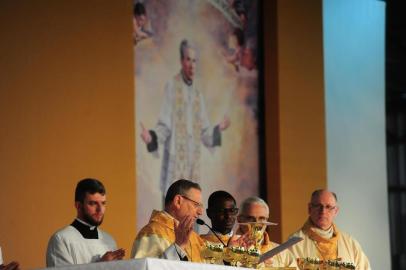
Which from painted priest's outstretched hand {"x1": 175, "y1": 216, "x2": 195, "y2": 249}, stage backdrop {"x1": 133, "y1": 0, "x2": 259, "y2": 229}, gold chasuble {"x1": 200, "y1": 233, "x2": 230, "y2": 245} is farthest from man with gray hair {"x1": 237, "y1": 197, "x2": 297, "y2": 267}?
stage backdrop {"x1": 133, "y1": 0, "x2": 259, "y2": 229}

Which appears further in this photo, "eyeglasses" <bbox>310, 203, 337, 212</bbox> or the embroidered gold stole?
the embroidered gold stole

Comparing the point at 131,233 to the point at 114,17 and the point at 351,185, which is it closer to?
the point at 114,17

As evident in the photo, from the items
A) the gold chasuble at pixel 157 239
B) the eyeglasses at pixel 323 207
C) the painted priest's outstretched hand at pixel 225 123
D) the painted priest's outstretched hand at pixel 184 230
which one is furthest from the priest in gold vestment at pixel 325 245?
the painted priest's outstretched hand at pixel 184 230

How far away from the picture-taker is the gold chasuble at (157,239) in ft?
19.8

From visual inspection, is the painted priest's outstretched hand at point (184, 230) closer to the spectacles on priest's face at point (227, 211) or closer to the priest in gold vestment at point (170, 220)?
the priest in gold vestment at point (170, 220)

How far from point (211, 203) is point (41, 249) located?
1.63 meters

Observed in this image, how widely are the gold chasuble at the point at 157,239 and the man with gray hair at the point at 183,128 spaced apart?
3.05 metres

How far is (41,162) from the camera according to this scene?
7.96m

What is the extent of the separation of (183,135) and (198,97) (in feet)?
1.42

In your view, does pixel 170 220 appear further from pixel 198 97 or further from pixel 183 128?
Result: pixel 198 97

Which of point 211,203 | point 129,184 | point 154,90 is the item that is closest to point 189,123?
point 154,90

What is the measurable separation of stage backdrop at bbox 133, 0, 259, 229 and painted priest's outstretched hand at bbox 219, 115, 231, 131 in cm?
2

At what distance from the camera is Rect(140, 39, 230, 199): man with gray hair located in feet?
31.0

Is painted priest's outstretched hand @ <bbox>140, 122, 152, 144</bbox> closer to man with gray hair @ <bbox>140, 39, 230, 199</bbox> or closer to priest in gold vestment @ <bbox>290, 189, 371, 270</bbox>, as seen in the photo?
man with gray hair @ <bbox>140, 39, 230, 199</bbox>
